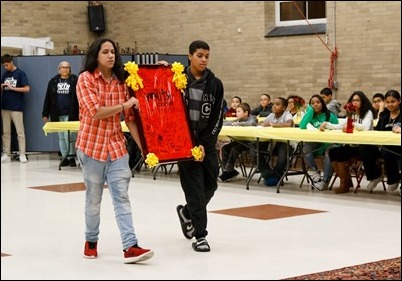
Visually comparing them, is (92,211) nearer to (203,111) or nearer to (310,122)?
(203,111)

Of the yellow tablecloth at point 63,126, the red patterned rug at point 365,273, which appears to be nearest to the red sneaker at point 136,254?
the red patterned rug at point 365,273

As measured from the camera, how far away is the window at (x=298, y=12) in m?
17.6

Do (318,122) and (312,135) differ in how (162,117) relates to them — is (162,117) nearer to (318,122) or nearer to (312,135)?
(312,135)

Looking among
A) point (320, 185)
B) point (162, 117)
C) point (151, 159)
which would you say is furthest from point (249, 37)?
point (151, 159)

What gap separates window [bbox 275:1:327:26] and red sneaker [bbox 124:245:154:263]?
11165mm

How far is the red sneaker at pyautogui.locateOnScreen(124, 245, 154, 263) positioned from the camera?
704 cm

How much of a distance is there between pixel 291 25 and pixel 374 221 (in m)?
9.15

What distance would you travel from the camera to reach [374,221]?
9.30 metres

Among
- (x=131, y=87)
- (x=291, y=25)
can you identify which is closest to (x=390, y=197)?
(x=131, y=87)

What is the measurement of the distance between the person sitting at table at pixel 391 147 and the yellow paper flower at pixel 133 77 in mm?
4471

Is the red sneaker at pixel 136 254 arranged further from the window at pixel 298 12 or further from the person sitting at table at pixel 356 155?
the window at pixel 298 12

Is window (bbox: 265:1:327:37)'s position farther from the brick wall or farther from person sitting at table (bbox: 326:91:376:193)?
person sitting at table (bbox: 326:91:376:193)

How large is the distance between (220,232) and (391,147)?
321cm

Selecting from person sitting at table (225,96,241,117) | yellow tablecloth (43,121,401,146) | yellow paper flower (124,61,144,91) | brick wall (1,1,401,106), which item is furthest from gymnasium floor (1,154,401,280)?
brick wall (1,1,401,106)
